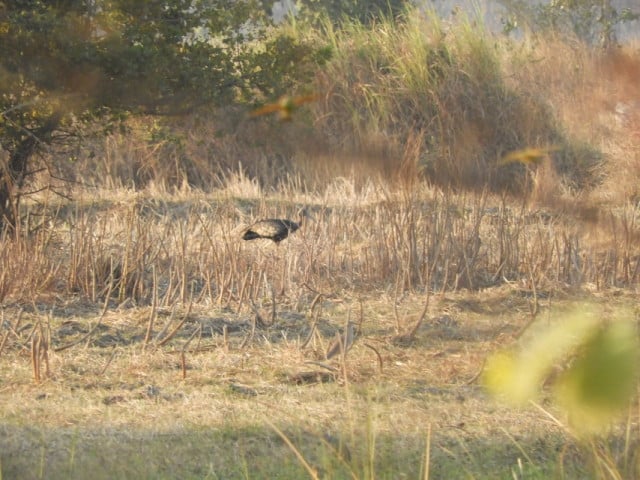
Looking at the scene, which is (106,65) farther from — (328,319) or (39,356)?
(39,356)

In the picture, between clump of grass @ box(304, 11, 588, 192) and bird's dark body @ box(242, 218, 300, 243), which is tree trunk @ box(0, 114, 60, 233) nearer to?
bird's dark body @ box(242, 218, 300, 243)

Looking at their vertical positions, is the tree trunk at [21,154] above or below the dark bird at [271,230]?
above

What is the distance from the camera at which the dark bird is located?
6.92 metres

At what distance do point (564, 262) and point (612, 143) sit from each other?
6.32ft

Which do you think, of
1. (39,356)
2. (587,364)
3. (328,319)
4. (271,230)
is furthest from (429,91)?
(587,364)

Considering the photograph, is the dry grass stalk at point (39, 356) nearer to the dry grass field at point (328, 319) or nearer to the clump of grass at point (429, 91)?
the dry grass field at point (328, 319)

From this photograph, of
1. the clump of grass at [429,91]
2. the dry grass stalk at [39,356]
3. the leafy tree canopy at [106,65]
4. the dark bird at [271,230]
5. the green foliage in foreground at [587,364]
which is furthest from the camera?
the clump of grass at [429,91]

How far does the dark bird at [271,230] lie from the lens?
6918mm

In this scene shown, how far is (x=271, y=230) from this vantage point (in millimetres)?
6973

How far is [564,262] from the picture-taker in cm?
618

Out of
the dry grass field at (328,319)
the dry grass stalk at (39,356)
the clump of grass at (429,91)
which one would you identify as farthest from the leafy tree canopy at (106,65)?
the clump of grass at (429,91)

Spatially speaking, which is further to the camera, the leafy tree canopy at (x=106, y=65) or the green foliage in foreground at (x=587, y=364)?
the leafy tree canopy at (x=106, y=65)

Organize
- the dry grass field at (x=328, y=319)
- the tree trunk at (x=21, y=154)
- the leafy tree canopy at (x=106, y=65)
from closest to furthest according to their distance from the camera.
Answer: the dry grass field at (x=328, y=319) < the leafy tree canopy at (x=106, y=65) < the tree trunk at (x=21, y=154)

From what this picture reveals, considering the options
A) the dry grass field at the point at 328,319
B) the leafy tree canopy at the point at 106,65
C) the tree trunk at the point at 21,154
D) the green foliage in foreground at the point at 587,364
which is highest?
the leafy tree canopy at the point at 106,65
